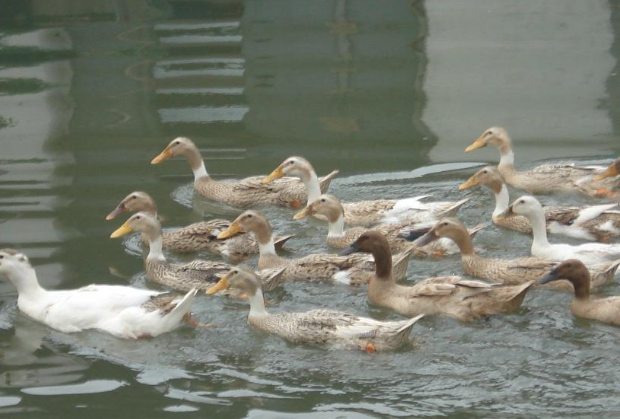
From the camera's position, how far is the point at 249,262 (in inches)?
424

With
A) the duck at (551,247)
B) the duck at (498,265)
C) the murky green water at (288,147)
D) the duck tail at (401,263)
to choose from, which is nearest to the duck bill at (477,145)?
the murky green water at (288,147)

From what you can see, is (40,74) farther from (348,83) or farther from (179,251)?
(179,251)

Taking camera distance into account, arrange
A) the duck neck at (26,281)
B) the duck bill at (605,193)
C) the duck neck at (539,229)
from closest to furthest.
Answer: the duck neck at (26,281)
the duck neck at (539,229)
the duck bill at (605,193)

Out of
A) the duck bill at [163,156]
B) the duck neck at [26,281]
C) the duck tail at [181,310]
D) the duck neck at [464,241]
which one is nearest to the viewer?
the duck tail at [181,310]

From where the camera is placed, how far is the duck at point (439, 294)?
9102mm

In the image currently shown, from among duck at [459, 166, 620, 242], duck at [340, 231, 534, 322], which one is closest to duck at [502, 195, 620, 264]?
duck at [459, 166, 620, 242]

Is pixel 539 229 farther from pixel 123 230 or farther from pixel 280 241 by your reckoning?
pixel 123 230

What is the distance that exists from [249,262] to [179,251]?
2.15 feet

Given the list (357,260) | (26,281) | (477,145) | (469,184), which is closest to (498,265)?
(357,260)

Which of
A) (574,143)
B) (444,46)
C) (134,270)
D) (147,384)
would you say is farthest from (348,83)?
(147,384)

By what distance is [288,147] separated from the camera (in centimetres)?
1355

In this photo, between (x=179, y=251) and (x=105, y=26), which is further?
(x=105, y=26)

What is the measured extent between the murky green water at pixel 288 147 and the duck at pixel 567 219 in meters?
0.18

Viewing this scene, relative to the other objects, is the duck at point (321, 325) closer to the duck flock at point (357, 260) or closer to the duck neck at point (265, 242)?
the duck flock at point (357, 260)
